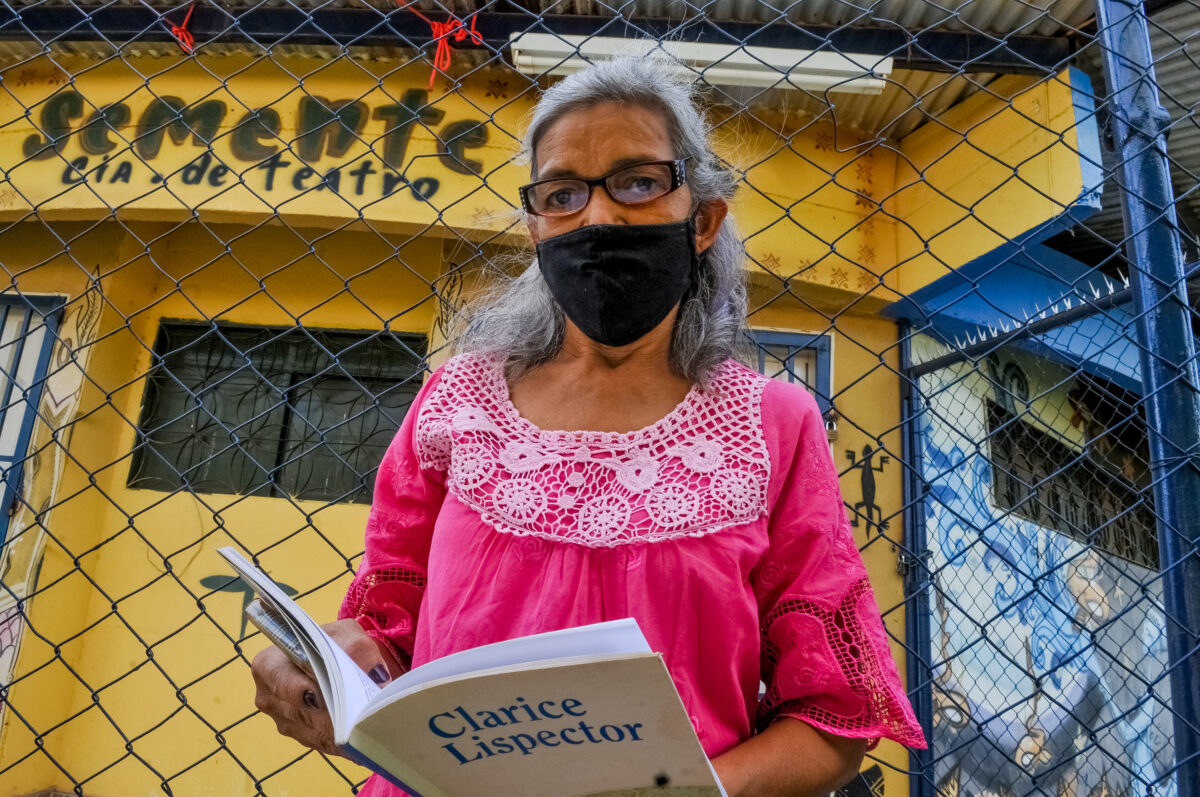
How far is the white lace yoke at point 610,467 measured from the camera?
3.44 ft

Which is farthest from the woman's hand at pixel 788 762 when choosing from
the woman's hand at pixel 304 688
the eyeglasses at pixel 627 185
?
the eyeglasses at pixel 627 185

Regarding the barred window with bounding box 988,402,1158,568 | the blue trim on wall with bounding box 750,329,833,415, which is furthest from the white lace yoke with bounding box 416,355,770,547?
the barred window with bounding box 988,402,1158,568

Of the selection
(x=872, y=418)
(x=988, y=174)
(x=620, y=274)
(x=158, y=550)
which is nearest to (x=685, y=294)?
(x=620, y=274)

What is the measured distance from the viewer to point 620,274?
1176mm

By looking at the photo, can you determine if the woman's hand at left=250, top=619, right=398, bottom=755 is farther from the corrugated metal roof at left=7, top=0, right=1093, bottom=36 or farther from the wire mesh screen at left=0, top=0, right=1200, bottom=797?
the corrugated metal roof at left=7, top=0, right=1093, bottom=36

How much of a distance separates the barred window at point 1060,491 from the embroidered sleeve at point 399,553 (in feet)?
11.7

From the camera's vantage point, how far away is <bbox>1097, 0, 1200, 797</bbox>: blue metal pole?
1.28 metres

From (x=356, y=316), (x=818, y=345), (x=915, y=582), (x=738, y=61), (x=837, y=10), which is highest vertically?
(x=837, y=10)

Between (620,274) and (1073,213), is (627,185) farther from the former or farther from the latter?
(1073,213)

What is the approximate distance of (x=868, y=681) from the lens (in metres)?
1.00

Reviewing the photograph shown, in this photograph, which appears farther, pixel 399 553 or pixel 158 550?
pixel 158 550

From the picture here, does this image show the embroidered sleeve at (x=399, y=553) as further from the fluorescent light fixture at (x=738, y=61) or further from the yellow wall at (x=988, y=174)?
the yellow wall at (x=988, y=174)

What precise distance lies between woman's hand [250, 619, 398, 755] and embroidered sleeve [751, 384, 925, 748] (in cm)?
52

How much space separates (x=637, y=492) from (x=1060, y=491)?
180 inches
